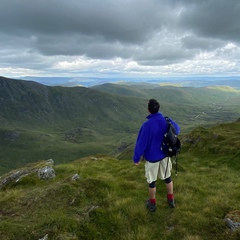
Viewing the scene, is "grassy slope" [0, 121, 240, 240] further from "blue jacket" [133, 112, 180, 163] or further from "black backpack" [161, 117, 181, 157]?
"black backpack" [161, 117, 181, 157]

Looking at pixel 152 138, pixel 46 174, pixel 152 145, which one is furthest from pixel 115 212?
pixel 46 174

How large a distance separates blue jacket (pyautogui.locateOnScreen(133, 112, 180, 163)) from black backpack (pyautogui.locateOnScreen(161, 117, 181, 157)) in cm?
15

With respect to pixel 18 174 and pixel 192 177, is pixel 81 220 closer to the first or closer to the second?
pixel 192 177

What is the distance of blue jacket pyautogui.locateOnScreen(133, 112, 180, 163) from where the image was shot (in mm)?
11453

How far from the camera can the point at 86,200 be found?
1202 centimetres

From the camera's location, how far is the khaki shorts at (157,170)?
38.0 feet

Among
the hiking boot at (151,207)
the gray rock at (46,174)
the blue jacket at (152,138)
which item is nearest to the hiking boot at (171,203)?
the hiking boot at (151,207)

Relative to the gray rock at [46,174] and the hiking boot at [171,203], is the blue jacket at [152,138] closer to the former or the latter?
the hiking boot at [171,203]

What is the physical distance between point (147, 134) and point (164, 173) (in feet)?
7.01

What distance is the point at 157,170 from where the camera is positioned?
11719 millimetres

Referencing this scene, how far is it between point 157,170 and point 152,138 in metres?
1.59

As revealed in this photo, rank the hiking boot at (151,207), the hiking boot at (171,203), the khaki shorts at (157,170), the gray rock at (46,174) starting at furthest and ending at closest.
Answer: the gray rock at (46,174)
the hiking boot at (171,203)
the khaki shorts at (157,170)
the hiking boot at (151,207)

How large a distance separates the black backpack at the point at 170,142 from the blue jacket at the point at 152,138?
154 millimetres

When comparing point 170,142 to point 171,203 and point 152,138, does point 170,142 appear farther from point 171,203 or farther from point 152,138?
point 171,203
